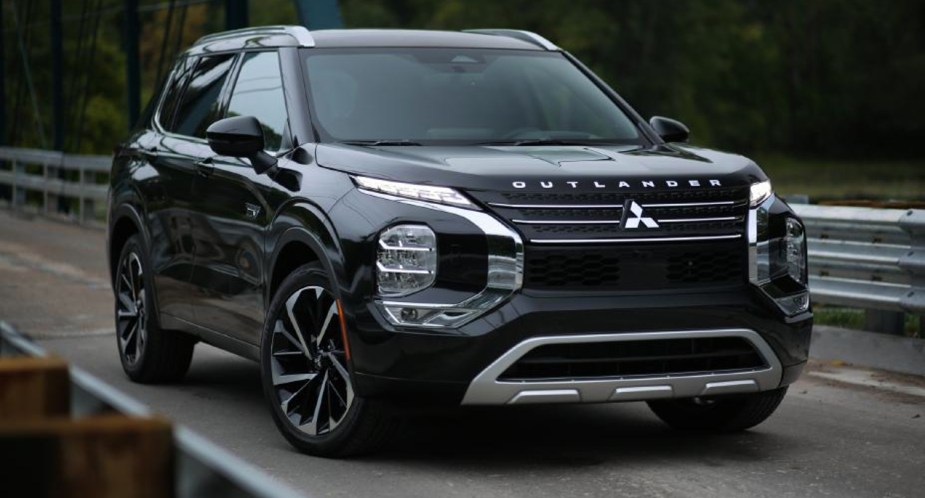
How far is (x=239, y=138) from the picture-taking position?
6844 mm

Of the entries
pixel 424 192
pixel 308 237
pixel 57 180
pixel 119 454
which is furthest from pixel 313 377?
pixel 57 180

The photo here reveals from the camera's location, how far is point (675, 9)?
72000 mm

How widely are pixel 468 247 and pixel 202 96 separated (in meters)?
2.84

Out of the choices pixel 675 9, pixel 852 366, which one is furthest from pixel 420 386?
pixel 675 9

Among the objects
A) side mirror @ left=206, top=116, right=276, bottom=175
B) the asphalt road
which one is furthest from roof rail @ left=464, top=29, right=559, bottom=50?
the asphalt road

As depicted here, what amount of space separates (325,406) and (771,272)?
67.8 inches

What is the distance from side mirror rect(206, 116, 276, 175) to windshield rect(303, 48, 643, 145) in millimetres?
256

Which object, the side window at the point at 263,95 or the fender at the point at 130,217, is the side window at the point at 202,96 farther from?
the fender at the point at 130,217

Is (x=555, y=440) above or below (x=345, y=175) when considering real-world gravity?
below

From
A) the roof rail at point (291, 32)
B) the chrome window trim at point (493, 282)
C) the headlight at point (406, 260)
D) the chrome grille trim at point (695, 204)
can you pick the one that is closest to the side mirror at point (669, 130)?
the chrome grille trim at point (695, 204)

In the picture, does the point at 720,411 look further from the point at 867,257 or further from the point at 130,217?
the point at 130,217

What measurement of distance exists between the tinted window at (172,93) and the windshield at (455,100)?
154cm

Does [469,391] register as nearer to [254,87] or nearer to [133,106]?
[254,87]

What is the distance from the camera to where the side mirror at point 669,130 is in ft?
24.3
